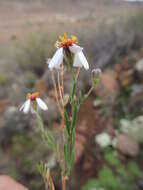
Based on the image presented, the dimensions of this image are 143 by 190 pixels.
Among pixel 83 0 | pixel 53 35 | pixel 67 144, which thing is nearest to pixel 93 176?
pixel 67 144

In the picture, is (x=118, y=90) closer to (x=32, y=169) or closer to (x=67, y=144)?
(x=32, y=169)

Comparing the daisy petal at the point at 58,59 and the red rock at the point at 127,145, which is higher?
the daisy petal at the point at 58,59

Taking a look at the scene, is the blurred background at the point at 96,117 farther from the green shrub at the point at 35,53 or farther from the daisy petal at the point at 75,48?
the daisy petal at the point at 75,48

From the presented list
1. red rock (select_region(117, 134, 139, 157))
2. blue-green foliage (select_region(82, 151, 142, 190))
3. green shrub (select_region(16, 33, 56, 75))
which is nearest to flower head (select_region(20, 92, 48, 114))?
blue-green foliage (select_region(82, 151, 142, 190))

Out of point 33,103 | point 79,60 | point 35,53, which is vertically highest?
point 79,60

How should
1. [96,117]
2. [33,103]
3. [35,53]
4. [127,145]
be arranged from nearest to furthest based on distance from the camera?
[33,103] → [127,145] → [96,117] → [35,53]

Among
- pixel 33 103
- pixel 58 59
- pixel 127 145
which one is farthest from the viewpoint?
pixel 127 145

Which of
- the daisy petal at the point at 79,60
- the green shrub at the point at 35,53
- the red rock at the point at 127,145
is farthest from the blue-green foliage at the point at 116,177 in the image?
the green shrub at the point at 35,53

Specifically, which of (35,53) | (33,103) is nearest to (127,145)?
(33,103)

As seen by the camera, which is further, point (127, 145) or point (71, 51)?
point (127, 145)

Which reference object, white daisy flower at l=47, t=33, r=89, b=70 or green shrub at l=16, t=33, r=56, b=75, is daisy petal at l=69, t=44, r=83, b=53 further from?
green shrub at l=16, t=33, r=56, b=75

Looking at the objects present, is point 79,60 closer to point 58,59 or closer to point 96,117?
→ point 58,59
